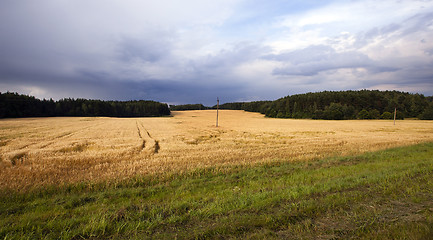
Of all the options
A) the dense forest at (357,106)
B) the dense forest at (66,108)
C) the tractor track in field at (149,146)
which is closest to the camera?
the tractor track in field at (149,146)

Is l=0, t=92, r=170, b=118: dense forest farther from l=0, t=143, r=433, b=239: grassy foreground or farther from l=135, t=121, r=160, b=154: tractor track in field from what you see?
l=0, t=143, r=433, b=239: grassy foreground

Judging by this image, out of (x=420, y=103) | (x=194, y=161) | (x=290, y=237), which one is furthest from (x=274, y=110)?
(x=290, y=237)

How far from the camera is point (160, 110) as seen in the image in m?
127

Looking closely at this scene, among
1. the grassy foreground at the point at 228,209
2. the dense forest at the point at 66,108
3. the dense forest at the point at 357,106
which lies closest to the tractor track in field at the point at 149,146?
the grassy foreground at the point at 228,209

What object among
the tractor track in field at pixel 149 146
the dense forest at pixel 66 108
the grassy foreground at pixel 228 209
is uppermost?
the dense forest at pixel 66 108

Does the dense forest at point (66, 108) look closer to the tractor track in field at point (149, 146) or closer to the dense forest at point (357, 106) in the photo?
the dense forest at point (357, 106)

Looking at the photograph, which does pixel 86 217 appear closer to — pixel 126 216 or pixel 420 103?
pixel 126 216

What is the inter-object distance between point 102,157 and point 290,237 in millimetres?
12334

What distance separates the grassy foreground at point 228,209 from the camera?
14.0ft

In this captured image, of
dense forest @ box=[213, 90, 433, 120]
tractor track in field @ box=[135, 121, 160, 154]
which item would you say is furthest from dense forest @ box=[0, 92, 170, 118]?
tractor track in field @ box=[135, 121, 160, 154]

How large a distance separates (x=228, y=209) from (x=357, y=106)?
109 m

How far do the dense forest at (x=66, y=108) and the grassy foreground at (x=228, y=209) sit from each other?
9328 cm

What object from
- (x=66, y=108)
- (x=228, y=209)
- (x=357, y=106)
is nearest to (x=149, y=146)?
(x=228, y=209)

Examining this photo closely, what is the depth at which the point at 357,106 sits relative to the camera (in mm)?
93062
